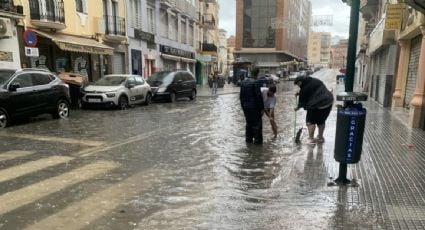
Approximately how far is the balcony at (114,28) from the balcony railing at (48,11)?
4202 millimetres

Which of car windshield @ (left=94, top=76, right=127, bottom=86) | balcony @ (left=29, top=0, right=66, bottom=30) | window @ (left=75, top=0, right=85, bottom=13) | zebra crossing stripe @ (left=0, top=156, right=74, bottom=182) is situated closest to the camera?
zebra crossing stripe @ (left=0, top=156, right=74, bottom=182)

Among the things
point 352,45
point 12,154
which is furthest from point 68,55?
point 352,45

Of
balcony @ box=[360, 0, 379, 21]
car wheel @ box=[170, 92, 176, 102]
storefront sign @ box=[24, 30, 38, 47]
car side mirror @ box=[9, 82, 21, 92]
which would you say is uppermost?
balcony @ box=[360, 0, 379, 21]

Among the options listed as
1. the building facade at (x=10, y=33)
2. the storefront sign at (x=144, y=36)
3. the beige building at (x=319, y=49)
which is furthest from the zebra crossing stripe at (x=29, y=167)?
the beige building at (x=319, y=49)

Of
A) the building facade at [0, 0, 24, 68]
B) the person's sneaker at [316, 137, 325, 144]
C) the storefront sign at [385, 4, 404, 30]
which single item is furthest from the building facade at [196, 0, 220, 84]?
the person's sneaker at [316, 137, 325, 144]

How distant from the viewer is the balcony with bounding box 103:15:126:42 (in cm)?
2298

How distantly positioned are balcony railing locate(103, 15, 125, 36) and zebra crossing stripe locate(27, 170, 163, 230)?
18.9 metres

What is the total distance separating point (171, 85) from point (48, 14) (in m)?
6.77

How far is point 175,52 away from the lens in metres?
35.2

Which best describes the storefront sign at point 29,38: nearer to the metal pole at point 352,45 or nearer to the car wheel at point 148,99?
the car wheel at point 148,99

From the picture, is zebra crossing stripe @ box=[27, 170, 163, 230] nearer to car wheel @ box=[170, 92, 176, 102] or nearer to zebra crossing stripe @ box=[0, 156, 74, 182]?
zebra crossing stripe @ box=[0, 156, 74, 182]

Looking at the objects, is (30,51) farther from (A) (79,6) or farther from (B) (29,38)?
(A) (79,6)

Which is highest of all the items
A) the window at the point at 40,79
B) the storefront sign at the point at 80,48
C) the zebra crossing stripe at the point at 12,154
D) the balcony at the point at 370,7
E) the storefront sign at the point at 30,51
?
the balcony at the point at 370,7

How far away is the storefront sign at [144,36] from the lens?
87.7 ft
